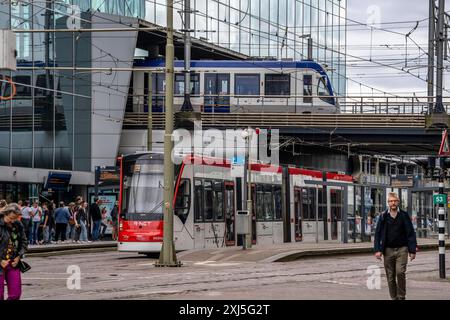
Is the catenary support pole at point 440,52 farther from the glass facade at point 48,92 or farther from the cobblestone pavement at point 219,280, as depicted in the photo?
the glass facade at point 48,92

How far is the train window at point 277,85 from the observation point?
5278cm

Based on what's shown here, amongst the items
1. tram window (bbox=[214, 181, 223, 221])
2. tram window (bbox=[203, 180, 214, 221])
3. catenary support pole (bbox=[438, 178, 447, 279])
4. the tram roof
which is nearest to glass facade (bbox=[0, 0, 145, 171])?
the tram roof

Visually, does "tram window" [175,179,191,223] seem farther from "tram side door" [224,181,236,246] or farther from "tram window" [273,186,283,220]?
"tram window" [273,186,283,220]

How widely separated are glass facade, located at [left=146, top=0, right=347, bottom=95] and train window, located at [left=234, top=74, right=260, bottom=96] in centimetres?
452

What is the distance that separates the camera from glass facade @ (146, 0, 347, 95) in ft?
205

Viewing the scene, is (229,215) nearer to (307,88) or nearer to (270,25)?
(307,88)

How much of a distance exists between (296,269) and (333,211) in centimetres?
1976

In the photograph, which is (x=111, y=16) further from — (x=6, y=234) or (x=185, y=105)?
(x=6, y=234)

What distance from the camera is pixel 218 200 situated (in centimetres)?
3397

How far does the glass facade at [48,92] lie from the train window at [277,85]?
818 centimetres

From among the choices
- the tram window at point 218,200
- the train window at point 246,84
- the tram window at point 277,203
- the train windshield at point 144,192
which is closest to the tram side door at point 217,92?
the train window at point 246,84
